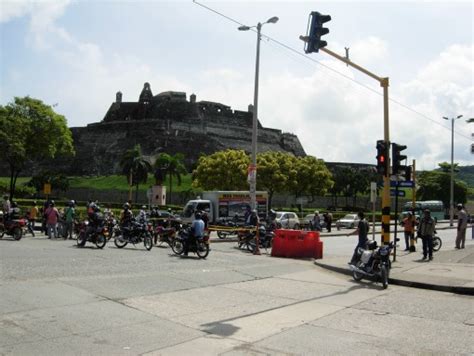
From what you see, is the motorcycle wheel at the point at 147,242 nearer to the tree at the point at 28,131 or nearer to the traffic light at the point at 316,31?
the traffic light at the point at 316,31

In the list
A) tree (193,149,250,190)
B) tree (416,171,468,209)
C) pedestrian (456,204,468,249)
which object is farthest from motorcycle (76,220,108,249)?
tree (416,171,468,209)

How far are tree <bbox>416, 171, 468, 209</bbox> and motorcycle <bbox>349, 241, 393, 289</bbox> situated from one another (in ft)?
262

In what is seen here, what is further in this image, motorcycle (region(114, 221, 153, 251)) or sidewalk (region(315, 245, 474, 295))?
motorcycle (region(114, 221, 153, 251))

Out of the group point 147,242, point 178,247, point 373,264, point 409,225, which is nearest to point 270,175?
point 409,225

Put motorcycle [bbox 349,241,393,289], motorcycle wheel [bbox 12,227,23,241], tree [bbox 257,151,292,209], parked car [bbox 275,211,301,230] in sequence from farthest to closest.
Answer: tree [bbox 257,151,292,209]
parked car [bbox 275,211,301,230]
motorcycle wheel [bbox 12,227,23,241]
motorcycle [bbox 349,241,393,289]

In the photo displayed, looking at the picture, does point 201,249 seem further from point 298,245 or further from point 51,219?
point 51,219

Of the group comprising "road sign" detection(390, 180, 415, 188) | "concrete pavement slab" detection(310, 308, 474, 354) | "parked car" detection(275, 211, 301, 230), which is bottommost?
"concrete pavement slab" detection(310, 308, 474, 354)

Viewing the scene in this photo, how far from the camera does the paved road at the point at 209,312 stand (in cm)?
670

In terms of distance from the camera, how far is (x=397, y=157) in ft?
49.8

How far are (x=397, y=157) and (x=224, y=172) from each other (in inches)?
1537

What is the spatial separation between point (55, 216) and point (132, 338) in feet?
52.7

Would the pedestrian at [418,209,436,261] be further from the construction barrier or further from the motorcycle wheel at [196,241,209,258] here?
the motorcycle wheel at [196,241,209,258]

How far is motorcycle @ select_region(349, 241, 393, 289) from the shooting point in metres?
12.2

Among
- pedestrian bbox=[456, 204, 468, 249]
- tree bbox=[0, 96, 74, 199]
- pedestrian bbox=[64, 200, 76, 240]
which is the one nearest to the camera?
pedestrian bbox=[456, 204, 468, 249]
